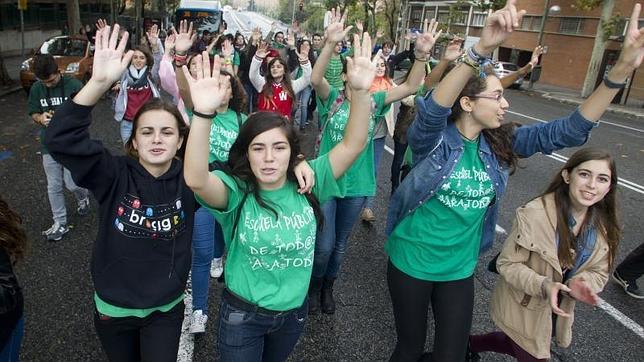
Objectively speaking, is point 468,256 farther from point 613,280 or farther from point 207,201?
point 613,280

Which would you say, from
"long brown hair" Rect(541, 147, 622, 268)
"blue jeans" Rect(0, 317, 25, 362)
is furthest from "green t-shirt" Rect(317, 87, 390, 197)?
"blue jeans" Rect(0, 317, 25, 362)

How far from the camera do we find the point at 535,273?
7.59ft

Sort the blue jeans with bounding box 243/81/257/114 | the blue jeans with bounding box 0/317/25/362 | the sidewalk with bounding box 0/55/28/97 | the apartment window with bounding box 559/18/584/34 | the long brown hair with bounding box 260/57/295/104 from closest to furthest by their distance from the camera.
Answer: the blue jeans with bounding box 0/317/25/362, the long brown hair with bounding box 260/57/295/104, the blue jeans with bounding box 243/81/257/114, the sidewalk with bounding box 0/55/28/97, the apartment window with bounding box 559/18/584/34

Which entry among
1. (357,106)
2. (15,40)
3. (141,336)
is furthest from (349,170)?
(15,40)

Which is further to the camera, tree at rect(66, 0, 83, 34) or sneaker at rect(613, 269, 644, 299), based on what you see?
tree at rect(66, 0, 83, 34)

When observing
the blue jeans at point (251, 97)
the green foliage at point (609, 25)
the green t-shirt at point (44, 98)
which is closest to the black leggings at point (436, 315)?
the green t-shirt at point (44, 98)

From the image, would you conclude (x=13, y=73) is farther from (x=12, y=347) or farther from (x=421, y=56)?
(x=12, y=347)

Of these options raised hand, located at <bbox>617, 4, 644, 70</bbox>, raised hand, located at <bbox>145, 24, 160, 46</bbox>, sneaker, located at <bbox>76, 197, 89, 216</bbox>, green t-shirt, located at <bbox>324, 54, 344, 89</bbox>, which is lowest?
sneaker, located at <bbox>76, 197, 89, 216</bbox>

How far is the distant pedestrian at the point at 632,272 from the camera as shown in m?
4.10

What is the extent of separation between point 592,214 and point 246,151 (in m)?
1.87

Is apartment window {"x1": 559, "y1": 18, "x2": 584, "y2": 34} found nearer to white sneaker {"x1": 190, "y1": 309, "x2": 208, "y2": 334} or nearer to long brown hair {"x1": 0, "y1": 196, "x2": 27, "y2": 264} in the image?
white sneaker {"x1": 190, "y1": 309, "x2": 208, "y2": 334}

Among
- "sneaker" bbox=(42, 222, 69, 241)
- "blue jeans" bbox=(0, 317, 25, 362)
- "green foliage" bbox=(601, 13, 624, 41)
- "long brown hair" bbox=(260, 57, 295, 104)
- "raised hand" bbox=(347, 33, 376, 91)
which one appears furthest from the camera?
"green foliage" bbox=(601, 13, 624, 41)

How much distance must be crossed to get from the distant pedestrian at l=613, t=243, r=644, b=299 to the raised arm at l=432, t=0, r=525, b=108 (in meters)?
3.13

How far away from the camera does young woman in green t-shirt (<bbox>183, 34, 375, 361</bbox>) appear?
2.04 m
